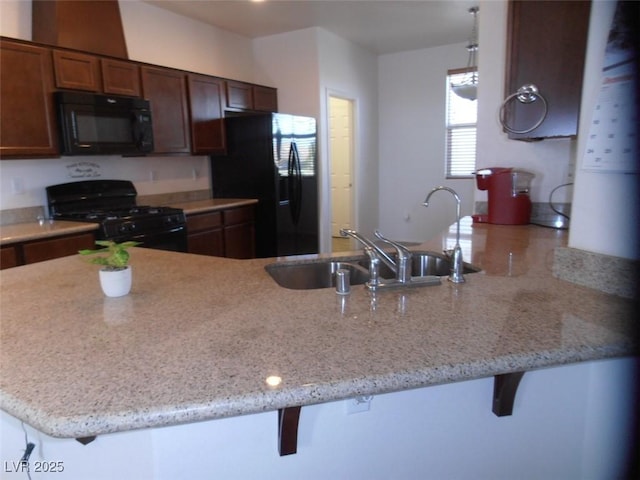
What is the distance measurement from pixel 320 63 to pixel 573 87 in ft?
10.8

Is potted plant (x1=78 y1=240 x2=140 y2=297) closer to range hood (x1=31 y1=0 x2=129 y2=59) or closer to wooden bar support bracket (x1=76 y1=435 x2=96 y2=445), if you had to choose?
wooden bar support bracket (x1=76 y1=435 x2=96 y2=445)

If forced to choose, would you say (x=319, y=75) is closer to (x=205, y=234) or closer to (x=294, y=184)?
(x=294, y=184)

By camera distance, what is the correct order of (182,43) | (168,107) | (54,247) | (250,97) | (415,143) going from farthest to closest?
(415,143), (250,97), (182,43), (168,107), (54,247)

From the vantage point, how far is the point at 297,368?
0.84m

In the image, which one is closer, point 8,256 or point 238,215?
point 8,256

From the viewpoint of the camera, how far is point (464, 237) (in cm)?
227

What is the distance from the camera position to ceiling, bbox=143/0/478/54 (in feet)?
13.2

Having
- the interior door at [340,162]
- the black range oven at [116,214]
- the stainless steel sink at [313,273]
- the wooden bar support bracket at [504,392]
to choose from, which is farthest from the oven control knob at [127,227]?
the interior door at [340,162]

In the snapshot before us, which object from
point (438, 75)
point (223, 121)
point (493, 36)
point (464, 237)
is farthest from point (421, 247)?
point (438, 75)

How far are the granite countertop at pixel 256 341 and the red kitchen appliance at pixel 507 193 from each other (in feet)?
3.99

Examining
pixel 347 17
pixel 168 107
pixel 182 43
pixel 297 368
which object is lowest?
pixel 297 368

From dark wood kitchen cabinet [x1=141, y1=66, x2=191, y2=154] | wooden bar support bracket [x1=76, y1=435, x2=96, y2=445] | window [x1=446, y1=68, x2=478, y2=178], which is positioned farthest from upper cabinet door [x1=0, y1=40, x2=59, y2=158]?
window [x1=446, y1=68, x2=478, y2=178]

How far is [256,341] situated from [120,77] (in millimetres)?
3121

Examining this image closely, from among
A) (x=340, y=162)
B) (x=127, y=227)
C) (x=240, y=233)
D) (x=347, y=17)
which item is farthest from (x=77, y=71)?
(x=340, y=162)
